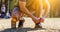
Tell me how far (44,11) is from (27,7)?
11 centimetres

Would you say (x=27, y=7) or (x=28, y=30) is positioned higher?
(x=27, y=7)

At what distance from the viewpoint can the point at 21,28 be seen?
3.29 feet

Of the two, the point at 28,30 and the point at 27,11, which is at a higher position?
the point at 27,11

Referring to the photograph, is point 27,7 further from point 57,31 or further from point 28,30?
point 57,31

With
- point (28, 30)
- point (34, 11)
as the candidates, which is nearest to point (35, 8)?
point (34, 11)

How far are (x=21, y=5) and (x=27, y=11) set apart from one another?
0.17ft

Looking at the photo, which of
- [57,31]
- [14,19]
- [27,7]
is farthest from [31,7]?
[57,31]

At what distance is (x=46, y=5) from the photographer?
39.0 inches

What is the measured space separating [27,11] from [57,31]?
0.79 feet

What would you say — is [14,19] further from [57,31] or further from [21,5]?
[57,31]

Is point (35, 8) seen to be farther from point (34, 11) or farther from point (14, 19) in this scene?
point (14, 19)

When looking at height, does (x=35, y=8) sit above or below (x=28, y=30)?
above

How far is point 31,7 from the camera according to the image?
97 centimetres

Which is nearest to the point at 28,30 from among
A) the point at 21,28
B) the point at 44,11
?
the point at 21,28
